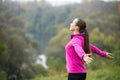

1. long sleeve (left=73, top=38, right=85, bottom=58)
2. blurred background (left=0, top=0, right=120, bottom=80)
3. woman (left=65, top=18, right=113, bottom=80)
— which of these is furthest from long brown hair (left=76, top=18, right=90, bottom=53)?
blurred background (left=0, top=0, right=120, bottom=80)

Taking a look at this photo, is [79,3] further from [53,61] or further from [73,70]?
[73,70]

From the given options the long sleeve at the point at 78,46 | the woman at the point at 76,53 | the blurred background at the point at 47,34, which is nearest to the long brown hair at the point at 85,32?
the woman at the point at 76,53

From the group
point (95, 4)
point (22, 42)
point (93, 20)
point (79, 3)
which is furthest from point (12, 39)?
point (79, 3)

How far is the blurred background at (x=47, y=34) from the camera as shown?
2957 centimetres

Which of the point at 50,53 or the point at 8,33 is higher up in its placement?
the point at 8,33

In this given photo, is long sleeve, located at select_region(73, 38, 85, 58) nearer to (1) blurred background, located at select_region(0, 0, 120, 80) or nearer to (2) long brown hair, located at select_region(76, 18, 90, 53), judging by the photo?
(2) long brown hair, located at select_region(76, 18, 90, 53)

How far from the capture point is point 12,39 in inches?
1463

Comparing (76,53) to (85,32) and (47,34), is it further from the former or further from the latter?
(47,34)

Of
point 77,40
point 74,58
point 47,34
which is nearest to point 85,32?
point 77,40

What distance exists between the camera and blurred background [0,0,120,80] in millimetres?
29572

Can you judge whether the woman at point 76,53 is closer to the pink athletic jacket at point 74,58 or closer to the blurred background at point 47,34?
the pink athletic jacket at point 74,58

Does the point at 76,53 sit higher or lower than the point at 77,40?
lower

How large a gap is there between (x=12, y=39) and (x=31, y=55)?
3305 millimetres

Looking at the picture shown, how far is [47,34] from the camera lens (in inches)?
2840
